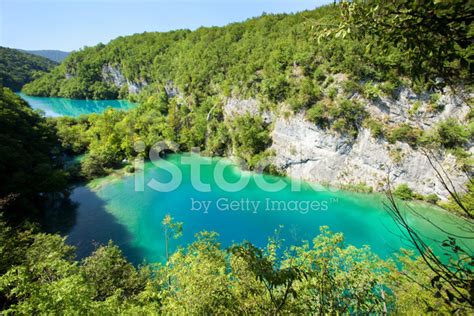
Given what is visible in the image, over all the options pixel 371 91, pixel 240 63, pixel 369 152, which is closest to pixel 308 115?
pixel 371 91

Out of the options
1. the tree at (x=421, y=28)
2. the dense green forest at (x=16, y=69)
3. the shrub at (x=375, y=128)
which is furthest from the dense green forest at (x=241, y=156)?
the dense green forest at (x=16, y=69)

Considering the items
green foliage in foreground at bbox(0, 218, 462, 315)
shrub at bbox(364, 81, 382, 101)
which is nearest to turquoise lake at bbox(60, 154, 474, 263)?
green foliage in foreground at bbox(0, 218, 462, 315)

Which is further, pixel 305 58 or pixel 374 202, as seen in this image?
pixel 305 58

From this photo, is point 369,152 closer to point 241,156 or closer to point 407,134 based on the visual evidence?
point 407,134

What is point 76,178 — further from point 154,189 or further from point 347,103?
point 347,103

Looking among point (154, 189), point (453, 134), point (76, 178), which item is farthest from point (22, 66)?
point (453, 134)
